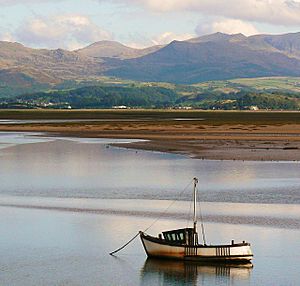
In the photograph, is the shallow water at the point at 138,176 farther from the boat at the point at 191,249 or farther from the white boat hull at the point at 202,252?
the white boat hull at the point at 202,252

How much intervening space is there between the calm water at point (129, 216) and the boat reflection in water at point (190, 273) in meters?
0.04

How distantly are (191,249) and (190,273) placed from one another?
1418 millimetres

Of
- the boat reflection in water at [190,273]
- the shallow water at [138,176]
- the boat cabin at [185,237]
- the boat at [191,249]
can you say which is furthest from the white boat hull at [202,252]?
the shallow water at [138,176]

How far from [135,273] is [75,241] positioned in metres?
5.60

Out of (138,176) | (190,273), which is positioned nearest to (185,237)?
(190,273)

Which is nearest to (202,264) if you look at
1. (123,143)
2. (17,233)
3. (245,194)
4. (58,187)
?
(17,233)

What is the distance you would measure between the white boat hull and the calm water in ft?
1.52

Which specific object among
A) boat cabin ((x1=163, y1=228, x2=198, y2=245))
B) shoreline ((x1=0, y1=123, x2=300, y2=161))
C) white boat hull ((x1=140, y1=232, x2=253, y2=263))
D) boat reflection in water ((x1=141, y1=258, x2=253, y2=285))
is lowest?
boat reflection in water ((x1=141, y1=258, x2=253, y2=285))

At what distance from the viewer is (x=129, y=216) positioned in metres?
41.7

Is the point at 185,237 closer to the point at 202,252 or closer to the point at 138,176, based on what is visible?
the point at 202,252

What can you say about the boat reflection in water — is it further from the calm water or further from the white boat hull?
the white boat hull

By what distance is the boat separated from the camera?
3183 cm

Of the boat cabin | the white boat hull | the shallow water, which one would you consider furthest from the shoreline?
the white boat hull

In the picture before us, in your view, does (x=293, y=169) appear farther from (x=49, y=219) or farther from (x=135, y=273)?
(x=135, y=273)
